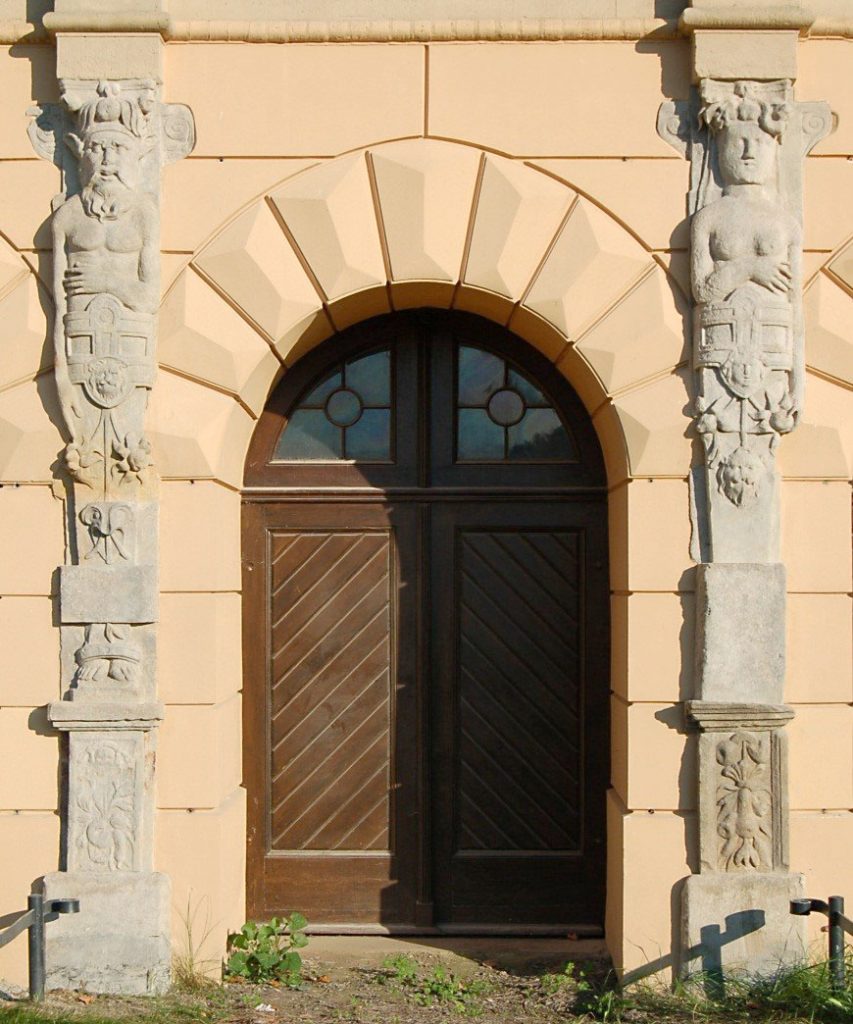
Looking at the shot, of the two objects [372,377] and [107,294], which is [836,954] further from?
[107,294]

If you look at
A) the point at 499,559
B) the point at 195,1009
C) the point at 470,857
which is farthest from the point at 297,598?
the point at 195,1009

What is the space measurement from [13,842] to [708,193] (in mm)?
4263

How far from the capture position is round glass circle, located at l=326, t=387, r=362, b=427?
20.0 ft

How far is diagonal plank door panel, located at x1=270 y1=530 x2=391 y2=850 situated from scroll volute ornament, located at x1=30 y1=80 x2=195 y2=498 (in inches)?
39.6

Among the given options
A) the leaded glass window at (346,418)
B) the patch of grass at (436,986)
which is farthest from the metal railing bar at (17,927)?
the leaded glass window at (346,418)

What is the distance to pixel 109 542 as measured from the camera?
543 centimetres

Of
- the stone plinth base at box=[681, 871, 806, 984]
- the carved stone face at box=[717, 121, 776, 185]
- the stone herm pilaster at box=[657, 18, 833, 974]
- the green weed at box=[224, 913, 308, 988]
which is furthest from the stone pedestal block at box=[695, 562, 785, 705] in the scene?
the green weed at box=[224, 913, 308, 988]

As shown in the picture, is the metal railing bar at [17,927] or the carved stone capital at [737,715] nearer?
the metal railing bar at [17,927]

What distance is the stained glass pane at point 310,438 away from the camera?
6.08m

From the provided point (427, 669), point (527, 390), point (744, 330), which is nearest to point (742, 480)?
point (744, 330)

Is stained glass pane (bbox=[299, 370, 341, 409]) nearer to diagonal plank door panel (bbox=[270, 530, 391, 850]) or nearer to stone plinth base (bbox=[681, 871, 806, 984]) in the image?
diagonal plank door panel (bbox=[270, 530, 391, 850])

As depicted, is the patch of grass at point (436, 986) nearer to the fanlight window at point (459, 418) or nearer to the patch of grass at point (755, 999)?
the patch of grass at point (755, 999)

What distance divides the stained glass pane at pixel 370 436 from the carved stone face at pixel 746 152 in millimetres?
1992

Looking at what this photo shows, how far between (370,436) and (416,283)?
2.89 ft
